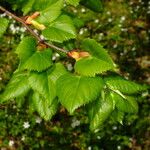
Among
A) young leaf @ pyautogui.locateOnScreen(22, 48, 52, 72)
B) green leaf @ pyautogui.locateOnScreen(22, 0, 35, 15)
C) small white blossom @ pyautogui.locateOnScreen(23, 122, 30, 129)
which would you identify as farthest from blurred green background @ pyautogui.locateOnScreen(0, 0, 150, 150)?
young leaf @ pyautogui.locateOnScreen(22, 48, 52, 72)

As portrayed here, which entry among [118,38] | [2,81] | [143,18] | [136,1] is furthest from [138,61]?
[2,81]

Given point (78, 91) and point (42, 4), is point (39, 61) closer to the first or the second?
point (78, 91)

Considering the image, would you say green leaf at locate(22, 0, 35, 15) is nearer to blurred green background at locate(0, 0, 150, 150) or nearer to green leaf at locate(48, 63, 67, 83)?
green leaf at locate(48, 63, 67, 83)

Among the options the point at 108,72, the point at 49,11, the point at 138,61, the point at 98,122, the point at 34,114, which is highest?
the point at 49,11

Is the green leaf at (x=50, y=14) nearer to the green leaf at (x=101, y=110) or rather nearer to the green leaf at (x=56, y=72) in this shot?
the green leaf at (x=56, y=72)

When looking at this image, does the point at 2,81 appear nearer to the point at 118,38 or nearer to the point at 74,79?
the point at 118,38

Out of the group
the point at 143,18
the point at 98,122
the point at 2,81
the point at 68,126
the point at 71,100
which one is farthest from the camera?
the point at 143,18
